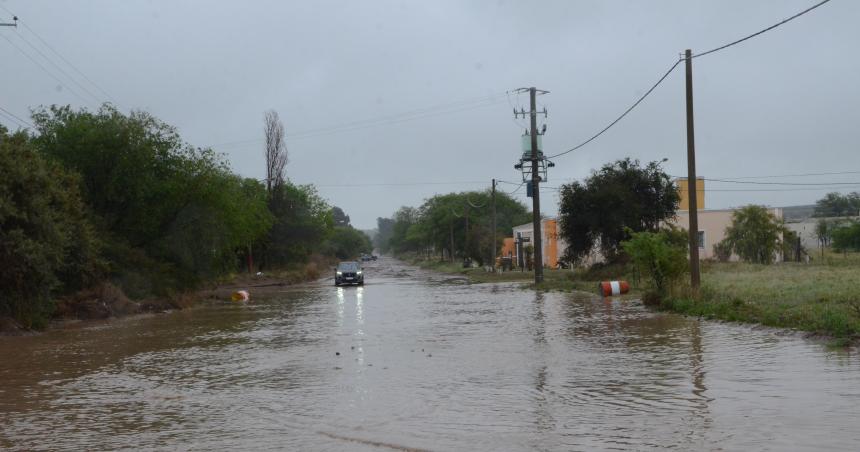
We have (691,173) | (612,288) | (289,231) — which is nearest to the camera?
(691,173)

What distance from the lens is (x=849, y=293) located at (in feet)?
66.7

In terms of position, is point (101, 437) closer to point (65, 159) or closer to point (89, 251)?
point (89, 251)

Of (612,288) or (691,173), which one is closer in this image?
(691,173)

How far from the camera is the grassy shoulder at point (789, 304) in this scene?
1566 cm

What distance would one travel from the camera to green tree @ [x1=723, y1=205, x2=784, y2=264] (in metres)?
53.1

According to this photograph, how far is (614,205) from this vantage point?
4434cm

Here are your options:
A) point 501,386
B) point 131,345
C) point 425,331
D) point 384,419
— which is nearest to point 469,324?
point 425,331

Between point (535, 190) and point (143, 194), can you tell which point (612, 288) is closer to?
point (535, 190)

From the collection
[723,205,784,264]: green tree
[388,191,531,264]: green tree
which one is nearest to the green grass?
[723,205,784,264]: green tree

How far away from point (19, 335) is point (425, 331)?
11850mm

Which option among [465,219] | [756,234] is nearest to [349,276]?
[756,234]

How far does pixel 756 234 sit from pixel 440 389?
46884 millimetres

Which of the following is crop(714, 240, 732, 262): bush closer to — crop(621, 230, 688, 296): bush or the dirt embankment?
crop(621, 230, 688, 296): bush

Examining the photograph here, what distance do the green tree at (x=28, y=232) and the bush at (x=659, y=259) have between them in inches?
715
